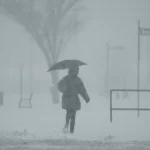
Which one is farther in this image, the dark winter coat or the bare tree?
the bare tree

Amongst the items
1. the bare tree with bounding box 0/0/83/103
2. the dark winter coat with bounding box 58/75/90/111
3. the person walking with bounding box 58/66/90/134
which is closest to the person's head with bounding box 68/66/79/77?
the person walking with bounding box 58/66/90/134

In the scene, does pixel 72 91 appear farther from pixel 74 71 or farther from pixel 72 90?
pixel 74 71

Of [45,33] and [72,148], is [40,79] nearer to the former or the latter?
[45,33]

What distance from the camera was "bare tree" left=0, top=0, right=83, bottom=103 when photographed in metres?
25.0

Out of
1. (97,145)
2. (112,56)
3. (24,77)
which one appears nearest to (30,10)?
(97,145)

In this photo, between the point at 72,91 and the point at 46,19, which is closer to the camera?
the point at 72,91

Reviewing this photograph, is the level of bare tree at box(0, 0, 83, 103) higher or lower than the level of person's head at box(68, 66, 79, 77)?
higher

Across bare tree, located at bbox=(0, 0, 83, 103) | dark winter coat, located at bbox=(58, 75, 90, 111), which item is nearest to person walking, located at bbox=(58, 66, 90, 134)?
dark winter coat, located at bbox=(58, 75, 90, 111)

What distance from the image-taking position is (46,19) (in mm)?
25734

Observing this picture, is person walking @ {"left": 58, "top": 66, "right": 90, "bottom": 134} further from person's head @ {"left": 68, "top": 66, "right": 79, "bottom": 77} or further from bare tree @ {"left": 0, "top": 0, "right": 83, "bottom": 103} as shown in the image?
bare tree @ {"left": 0, "top": 0, "right": 83, "bottom": 103}

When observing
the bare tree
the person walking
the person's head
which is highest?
the bare tree

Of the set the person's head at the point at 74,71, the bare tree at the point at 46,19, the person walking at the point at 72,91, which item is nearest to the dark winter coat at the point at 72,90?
the person walking at the point at 72,91

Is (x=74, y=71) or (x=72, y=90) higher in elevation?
(x=74, y=71)

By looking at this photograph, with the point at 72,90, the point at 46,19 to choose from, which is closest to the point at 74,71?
the point at 72,90
